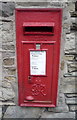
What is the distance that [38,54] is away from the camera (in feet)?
6.57

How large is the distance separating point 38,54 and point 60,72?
38 cm

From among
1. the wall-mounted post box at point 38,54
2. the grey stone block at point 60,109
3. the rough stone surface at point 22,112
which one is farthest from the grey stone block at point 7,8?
the grey stone block at point 60,109

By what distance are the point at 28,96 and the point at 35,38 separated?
76 centimetres

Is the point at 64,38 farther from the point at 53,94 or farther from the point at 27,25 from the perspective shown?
the point at 53,94

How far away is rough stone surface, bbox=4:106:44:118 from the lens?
234 centimetres

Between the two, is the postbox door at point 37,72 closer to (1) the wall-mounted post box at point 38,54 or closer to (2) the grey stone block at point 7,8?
(1) the wall-mounted post box at point 38,54

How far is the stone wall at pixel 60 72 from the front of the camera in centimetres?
195

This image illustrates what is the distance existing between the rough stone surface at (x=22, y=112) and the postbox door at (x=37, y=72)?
17cm

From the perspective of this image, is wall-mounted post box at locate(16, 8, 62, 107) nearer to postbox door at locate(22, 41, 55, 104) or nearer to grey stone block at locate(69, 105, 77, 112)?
postbox door at locate(22, 41, 55, 104)

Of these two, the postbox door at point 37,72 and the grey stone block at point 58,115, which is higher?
the postbox door at point 37,72

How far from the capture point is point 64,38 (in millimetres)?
2027

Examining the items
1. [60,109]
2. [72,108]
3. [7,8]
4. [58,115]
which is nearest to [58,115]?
[58,115]

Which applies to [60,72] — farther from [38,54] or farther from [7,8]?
[7,8]

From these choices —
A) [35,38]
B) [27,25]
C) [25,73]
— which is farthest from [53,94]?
[27,25]
